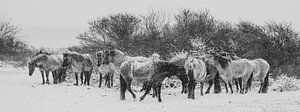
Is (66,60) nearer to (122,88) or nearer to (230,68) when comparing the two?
(122,88)

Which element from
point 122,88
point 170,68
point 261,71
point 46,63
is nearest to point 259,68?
point 261,71

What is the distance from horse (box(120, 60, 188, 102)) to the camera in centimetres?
1530

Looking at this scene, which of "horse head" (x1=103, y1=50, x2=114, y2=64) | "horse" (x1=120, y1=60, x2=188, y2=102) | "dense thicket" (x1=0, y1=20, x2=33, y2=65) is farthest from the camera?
"dense thicket" (x1=0, y1=20, x2=33, y2=65)

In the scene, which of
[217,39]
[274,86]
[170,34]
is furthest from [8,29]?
[274,86]

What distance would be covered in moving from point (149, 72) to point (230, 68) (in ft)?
16.1

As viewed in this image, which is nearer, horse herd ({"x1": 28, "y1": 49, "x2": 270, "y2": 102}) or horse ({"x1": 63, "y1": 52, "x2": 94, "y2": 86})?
horse herd ({"x1": 28, "y1": 49, "x2": 270, "y2": 102})

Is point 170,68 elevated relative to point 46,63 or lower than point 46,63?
lower

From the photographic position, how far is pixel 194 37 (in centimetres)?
3481

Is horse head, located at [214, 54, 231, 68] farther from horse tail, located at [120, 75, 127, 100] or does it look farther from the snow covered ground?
horse tail, located at [120, 75, 127, 100]

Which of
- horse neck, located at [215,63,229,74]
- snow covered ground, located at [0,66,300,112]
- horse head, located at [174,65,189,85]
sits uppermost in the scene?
horse neck, located at [215,63,229,74]

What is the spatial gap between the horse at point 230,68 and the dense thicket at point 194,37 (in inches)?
357

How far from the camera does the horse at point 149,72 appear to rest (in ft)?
50.2

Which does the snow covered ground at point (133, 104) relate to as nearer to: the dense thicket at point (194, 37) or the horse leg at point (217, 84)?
the horse leg at point (217, 84)

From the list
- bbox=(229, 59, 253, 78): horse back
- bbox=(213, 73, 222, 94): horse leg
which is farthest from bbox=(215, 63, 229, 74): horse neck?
bbox=(213, 73, 222, 94): horse leg
